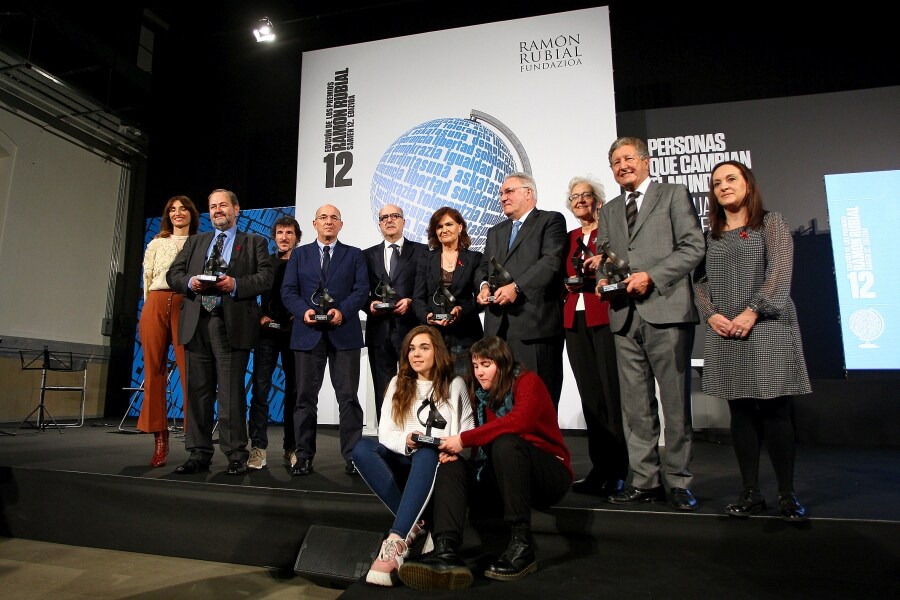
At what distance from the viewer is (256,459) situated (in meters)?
3.09

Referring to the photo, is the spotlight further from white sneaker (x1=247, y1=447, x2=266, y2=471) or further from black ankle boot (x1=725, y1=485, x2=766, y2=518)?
black ankle boot (x1=725, y1=485, x2=766, y2=518)

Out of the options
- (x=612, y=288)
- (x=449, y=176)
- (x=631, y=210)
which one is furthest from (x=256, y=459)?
(x=449, y=176)

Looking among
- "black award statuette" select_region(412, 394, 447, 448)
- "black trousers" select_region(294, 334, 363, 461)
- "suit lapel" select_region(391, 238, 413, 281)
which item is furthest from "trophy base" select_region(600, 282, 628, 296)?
"black trousers" select_region(294, 334, 363, 461)

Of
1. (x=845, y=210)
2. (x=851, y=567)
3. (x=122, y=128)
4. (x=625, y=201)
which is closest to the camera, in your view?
(x=851, y=567)

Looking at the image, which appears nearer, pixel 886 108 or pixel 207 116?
pixel 886 108

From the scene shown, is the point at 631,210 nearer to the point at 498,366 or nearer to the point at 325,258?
the point at 498,366

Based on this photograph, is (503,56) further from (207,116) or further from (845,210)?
(207,116)

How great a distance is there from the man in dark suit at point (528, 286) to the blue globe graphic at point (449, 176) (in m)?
2.04

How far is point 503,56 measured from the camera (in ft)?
16.9

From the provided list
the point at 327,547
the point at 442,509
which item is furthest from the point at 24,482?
the point at 442,509

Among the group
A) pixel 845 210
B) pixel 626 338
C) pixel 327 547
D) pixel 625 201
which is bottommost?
pixel 327 547

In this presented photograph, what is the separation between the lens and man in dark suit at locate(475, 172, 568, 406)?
247 centimetres

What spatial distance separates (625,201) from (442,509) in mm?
1469

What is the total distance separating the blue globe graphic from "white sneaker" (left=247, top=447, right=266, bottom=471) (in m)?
2.34
